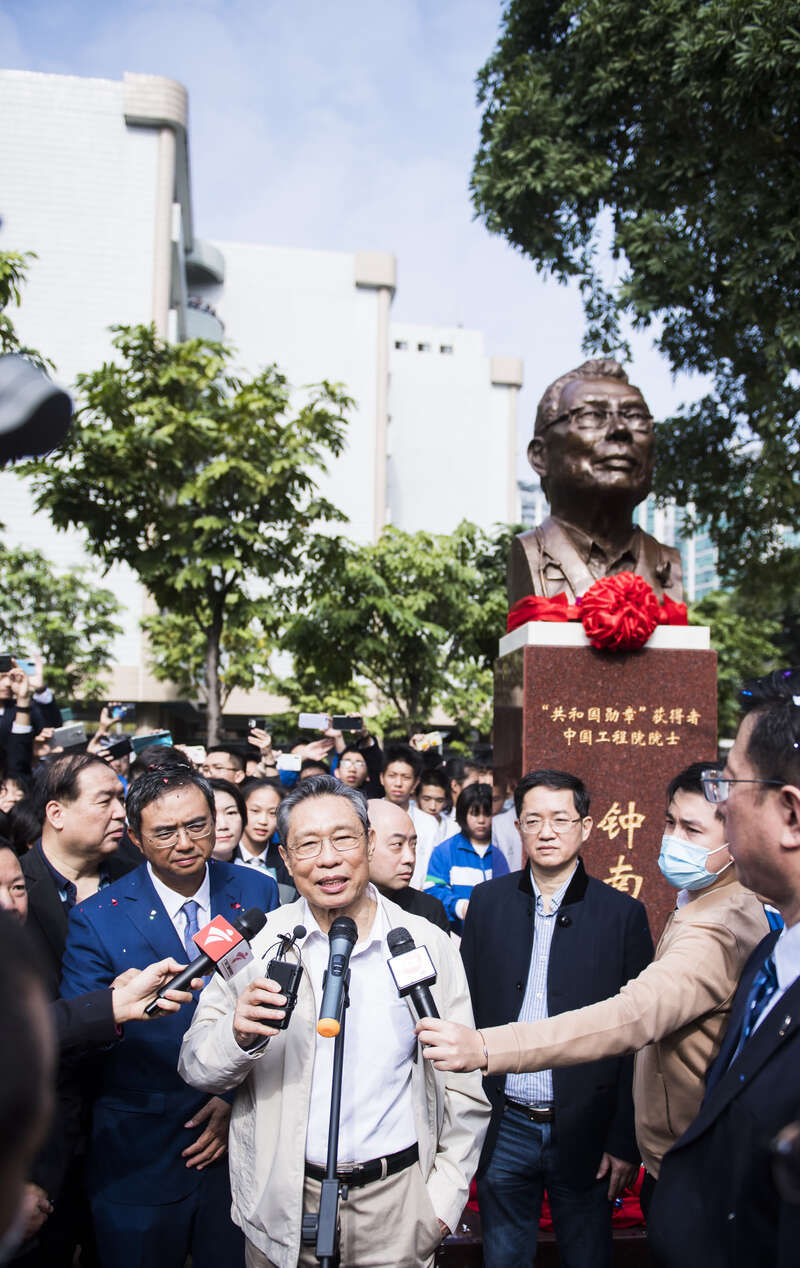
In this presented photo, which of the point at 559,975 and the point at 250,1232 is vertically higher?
the point at 559,975

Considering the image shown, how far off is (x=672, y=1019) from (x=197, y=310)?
122 feet

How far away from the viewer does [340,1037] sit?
197 centimetres

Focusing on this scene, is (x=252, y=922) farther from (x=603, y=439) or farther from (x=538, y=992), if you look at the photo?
(x=603, y=439)

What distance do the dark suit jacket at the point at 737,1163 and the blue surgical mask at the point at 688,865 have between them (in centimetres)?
69

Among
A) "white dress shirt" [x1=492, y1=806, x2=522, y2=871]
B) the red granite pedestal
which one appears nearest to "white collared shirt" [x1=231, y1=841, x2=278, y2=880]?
"white dress shirt" [x1=492, y1=806, x2=522, y2=871]

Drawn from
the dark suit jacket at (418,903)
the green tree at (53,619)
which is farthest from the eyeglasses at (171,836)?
the green tree at (53,619)

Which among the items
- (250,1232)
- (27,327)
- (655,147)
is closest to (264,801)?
(250,1232)

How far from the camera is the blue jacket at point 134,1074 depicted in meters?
2.73

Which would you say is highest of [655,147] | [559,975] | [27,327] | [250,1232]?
[27,327]

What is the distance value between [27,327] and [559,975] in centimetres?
2889

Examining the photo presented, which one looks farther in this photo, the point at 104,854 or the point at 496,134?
the point at 496,134

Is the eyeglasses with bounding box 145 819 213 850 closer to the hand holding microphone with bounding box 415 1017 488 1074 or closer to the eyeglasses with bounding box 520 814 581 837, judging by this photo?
the eyeglasses with bounding box 520 814 581 837

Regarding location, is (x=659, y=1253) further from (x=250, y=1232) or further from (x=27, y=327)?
(x=27, y=327)

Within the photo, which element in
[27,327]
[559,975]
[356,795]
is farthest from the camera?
[27,327]
